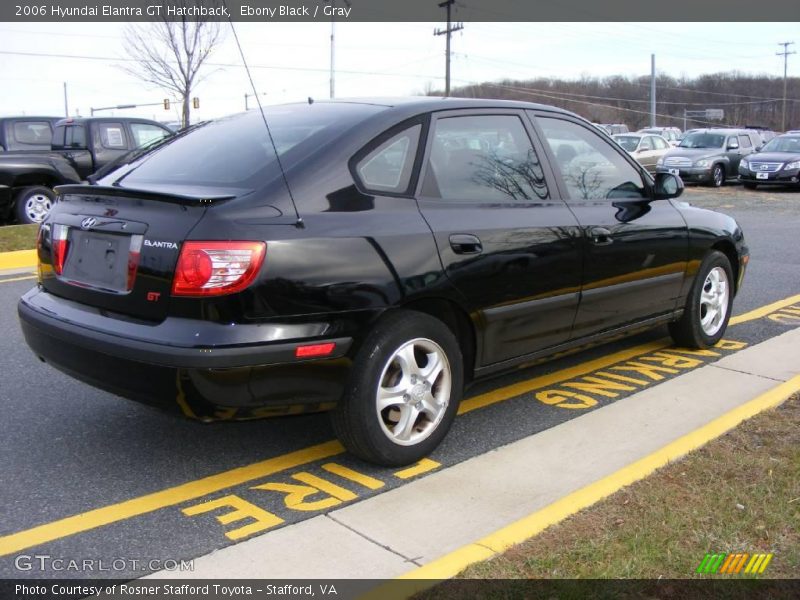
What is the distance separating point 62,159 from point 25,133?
3.34 m

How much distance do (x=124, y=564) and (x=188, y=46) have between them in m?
23.4

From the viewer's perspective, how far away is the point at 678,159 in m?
23.0

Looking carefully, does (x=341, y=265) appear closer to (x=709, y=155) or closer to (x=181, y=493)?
(x=181, y=493)

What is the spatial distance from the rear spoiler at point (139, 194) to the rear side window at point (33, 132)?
498 inches

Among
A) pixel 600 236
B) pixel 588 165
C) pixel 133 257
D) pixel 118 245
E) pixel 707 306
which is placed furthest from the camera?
pixel 707 306

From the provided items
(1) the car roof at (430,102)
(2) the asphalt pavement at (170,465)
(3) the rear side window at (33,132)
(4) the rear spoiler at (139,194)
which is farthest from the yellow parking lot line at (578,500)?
(3) the rear side window at (33,132)

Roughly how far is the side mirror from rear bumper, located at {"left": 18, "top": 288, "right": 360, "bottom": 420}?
2.62 meters

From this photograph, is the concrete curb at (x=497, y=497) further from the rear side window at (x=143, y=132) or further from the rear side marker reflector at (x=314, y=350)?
the rear side window at (x=143, y=132)

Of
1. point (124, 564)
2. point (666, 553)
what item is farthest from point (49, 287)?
point (666, 553)

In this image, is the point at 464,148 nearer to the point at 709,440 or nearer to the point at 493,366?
the point at 493,366

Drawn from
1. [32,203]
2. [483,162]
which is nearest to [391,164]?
[483,162]

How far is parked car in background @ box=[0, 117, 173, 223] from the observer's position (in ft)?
38.5

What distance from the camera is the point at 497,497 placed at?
331cm

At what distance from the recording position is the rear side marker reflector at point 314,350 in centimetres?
312
